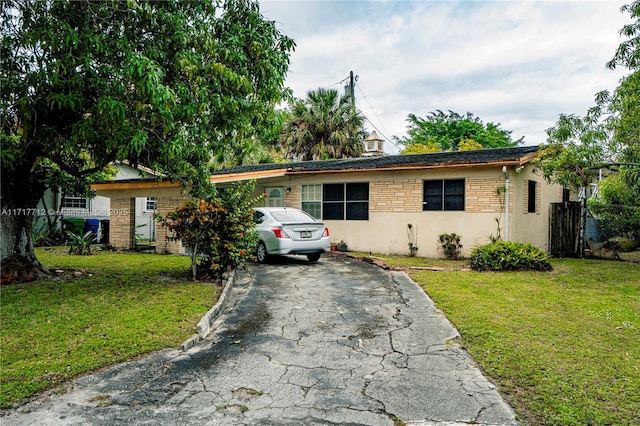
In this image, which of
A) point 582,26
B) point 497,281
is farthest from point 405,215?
point 582,26

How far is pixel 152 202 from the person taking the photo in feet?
67.7

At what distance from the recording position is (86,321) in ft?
20.0

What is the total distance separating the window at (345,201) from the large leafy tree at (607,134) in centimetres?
550

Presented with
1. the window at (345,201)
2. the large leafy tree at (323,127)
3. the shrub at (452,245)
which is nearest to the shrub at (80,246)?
the window at (345,201)

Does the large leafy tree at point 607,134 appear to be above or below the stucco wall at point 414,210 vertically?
above

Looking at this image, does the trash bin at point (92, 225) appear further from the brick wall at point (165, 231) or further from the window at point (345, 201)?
the window at point (345, 201)

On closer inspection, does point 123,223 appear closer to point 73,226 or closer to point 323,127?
point 73,226

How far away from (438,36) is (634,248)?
10.9 meters

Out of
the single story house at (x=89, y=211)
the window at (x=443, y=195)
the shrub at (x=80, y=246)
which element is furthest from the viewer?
the single story house at (x=89, y=211)

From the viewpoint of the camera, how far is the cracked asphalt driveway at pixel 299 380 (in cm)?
352

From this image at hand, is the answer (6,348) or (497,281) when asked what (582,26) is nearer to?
(497,281)

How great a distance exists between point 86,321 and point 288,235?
5946 mm

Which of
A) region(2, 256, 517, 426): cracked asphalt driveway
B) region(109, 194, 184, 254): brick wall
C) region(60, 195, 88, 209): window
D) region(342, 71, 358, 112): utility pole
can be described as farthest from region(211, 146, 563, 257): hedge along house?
region(342, 71, 358, 112): utility pole

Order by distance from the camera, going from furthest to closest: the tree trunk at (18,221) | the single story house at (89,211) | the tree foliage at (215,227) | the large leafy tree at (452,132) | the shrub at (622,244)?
1. the large leafy tree at (452,132)
2. the single story house at (89,211)
3. the shrub at (622,244)
4. the tree foliage at (215,227)
5. the tree trunk at (18,221)
